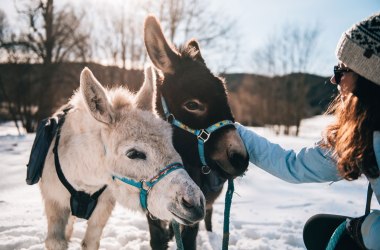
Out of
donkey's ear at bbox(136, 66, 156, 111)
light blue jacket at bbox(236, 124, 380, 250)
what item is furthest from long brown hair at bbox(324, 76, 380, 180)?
donkey's ear at bbox(136, 66, 156, 111)

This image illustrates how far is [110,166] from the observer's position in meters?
1.93

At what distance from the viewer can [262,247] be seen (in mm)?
3457

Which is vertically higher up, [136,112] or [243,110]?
[136,112]

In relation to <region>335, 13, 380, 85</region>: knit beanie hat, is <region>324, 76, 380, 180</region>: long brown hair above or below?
below

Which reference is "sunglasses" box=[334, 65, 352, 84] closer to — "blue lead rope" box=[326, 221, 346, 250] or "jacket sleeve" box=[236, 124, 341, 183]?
"jacket sleeve" box=[236, 124, 341, 183]

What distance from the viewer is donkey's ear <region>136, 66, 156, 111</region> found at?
7.10 ft

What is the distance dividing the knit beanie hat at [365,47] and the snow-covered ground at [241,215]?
4.38 feet

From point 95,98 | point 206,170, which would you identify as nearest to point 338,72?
point 206,170

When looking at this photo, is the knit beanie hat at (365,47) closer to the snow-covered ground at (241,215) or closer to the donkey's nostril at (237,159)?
the donkey's nostril at (237,159)

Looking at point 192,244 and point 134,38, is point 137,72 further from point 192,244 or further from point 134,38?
point 192,244

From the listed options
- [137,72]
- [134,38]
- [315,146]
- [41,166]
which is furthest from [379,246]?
[134,38]

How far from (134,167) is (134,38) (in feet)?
63.9

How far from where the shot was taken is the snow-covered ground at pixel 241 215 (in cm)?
348

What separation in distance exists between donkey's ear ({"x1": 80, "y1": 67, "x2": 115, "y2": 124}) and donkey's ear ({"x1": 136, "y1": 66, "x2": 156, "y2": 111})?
0.30 meters
